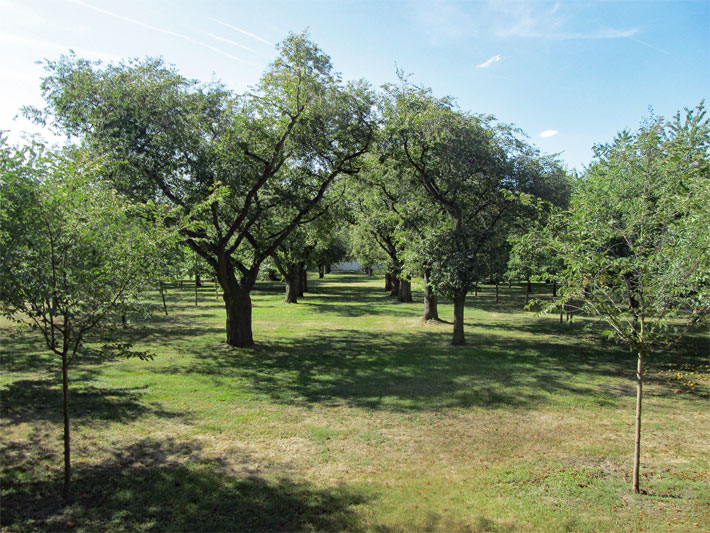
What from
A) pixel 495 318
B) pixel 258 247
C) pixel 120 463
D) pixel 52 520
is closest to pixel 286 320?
pixel 258 247

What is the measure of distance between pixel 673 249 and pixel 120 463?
8074 millimetres

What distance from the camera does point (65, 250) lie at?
530 cm

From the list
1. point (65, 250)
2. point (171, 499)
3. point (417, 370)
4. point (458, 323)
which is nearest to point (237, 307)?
point (417, 370)

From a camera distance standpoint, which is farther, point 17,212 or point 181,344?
point 181,344

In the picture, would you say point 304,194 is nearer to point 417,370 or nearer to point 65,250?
point 417,370

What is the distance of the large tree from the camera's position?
1248 cm

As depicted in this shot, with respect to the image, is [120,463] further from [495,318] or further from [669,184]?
[495,318]

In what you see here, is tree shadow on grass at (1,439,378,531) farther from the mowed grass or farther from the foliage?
the foliage

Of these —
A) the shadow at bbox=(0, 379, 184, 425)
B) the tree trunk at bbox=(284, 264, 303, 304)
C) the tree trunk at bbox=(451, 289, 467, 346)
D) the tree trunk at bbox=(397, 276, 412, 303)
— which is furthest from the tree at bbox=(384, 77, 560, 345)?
the tree trunk at bbox=(284, 264, 303, 304)

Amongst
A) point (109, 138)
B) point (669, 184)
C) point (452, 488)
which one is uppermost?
point (109, 138)

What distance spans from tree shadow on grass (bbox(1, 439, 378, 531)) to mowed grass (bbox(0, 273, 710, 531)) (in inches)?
0.9

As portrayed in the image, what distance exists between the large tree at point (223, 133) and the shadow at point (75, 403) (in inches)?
169

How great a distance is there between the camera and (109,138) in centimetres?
1192

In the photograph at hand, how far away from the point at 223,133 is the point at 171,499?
11529 mm
